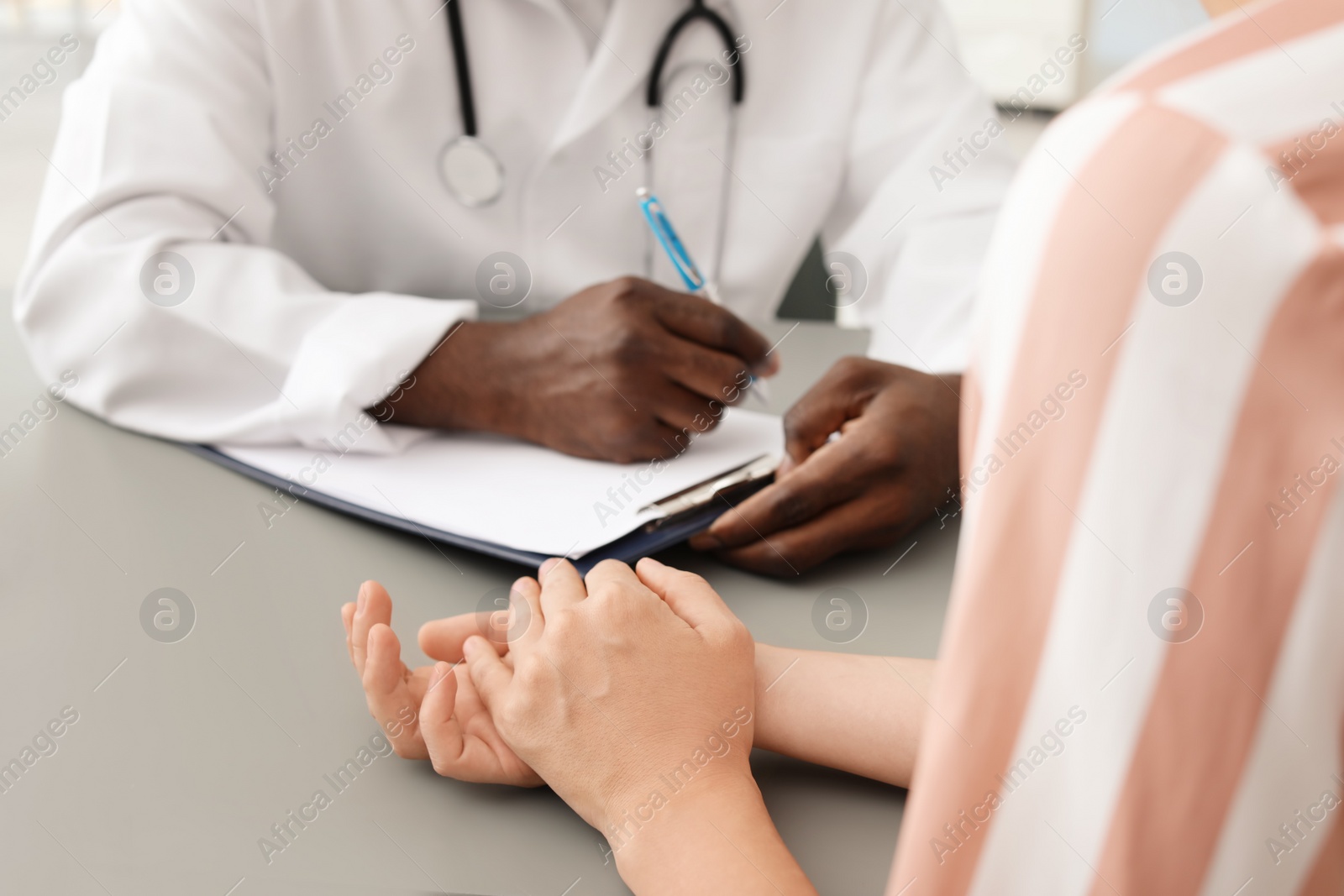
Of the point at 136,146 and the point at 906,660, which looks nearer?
the point at 906,660

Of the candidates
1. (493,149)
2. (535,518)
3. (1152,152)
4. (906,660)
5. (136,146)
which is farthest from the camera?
(493,149)

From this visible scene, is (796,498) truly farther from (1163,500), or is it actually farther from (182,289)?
(182,289)

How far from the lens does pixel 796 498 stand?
0.68m

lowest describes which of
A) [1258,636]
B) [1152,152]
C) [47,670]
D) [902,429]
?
[47,670]

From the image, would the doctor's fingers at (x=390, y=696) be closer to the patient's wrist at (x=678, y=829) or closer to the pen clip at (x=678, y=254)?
the patient's wrist at (x=678, y=829)

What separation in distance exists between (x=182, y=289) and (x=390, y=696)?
546 millimetres

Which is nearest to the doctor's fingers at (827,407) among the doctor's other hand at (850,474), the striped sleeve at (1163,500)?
the doctor's other hand at (850,474)

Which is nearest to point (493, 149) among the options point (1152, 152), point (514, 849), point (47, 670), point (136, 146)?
point (136, 146)

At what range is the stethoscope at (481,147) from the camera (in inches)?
44.8

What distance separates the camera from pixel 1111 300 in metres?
0.24

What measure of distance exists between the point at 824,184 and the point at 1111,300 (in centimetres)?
110

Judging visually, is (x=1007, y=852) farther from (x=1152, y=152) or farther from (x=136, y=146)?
(x=136, y=146)

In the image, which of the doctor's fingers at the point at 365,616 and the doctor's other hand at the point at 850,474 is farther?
the doctor's other hand at the point at 850,474

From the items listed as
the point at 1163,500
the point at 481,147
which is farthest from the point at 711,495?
the point at 481,147
